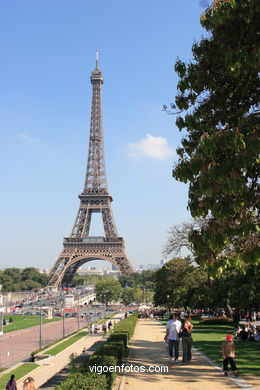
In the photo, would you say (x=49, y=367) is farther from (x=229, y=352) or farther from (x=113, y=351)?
(x=229, y=352)

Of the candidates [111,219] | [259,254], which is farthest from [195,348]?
[111,219]

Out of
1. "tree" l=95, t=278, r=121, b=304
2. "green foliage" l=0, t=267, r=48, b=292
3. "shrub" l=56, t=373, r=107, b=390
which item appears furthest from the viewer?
"green foliage" l=0, t=267, r=48, b=292

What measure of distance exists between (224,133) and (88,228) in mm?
101672

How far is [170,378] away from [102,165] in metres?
99.6

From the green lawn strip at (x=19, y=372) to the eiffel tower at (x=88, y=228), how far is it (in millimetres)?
70657

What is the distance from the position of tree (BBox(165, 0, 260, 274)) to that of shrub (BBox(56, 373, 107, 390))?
397 cm

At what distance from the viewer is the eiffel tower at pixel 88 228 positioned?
3969 inches

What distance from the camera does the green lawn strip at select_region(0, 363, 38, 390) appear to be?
21716 millimetres

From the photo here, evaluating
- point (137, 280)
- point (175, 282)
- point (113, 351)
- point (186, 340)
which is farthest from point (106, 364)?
point (137, 280)

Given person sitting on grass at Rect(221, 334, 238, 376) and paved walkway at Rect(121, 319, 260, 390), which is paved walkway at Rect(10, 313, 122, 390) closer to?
paved walkway at Rect(121, 319, 260, 390)

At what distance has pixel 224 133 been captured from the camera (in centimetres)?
847

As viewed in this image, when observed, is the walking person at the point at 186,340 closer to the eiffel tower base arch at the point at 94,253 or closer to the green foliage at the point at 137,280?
the eiffel tower base arch at the point at 94,253

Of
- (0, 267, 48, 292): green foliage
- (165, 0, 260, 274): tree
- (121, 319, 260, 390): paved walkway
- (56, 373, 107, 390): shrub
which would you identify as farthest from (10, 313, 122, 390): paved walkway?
(0, 267, 48, 292): green foliage

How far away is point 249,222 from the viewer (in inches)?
367
